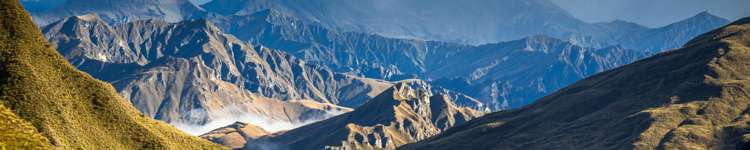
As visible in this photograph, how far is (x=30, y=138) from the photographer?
171750mm

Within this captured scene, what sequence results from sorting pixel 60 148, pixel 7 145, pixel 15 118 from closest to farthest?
pixel 7 145 → pixel 15 118 → pixel 60 148

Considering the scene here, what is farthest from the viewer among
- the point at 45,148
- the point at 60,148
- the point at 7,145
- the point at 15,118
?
the point at 60,148

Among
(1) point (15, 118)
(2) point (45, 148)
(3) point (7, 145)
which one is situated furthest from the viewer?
(1) point (15, 118)

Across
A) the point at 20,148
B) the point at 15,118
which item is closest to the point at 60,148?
the point at 15,118

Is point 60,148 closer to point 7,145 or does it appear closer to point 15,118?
point 15,118

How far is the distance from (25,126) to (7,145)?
19.4 m

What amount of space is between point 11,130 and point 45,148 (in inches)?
267

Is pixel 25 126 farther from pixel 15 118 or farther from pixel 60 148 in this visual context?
pixel 60 148

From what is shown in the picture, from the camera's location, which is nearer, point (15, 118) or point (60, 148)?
point (15, 118)

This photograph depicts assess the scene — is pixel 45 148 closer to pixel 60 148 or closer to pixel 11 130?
pixel 11 130

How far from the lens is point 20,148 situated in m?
165

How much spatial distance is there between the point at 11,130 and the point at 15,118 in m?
14.4

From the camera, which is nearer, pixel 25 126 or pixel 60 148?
pixel 25 126

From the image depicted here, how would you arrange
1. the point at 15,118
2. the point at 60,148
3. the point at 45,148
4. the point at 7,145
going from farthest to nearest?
the point at 60,148, the point at 15,118, the point at 45,148, the point at 7,145
